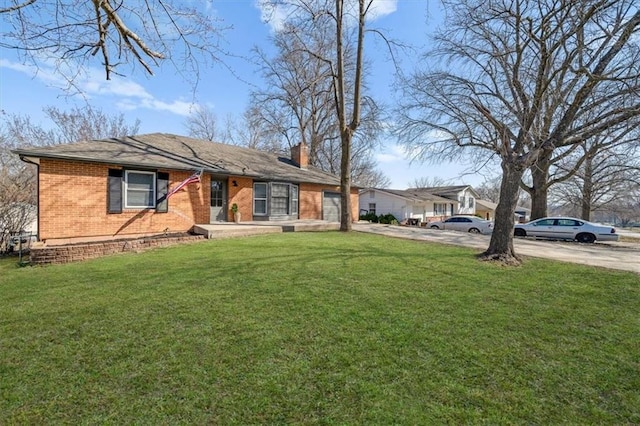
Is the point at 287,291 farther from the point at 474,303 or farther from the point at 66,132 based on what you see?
the point at 66,132

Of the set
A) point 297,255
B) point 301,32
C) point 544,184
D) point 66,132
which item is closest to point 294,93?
point 301,32

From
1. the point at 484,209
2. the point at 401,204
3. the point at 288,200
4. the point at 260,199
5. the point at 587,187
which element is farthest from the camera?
the point at 484,209

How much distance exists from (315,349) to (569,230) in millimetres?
18521

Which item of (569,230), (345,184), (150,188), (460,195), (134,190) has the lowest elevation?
(569,230)

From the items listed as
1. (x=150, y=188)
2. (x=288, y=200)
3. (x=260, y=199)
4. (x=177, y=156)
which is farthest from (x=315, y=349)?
(x=288, y=200)

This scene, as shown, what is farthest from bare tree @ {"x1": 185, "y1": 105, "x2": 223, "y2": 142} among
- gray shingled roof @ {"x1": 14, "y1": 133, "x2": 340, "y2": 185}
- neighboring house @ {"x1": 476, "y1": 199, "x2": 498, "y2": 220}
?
neighboring house @ {"x1": 476, "y1": 199, "x2": 498, "y2": 220}

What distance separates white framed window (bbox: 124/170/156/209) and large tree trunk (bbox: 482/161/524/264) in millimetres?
11851

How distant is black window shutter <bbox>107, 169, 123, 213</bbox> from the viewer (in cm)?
1081

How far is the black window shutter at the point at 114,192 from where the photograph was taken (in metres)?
10.8

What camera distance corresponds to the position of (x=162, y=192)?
12.0 meters

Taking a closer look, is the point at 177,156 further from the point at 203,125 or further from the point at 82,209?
the point at 203,125

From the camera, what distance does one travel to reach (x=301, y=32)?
553 inches

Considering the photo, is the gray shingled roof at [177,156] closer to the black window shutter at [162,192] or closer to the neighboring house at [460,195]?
the black window shutter at [162,192]

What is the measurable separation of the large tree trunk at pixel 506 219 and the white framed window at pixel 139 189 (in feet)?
38.9
